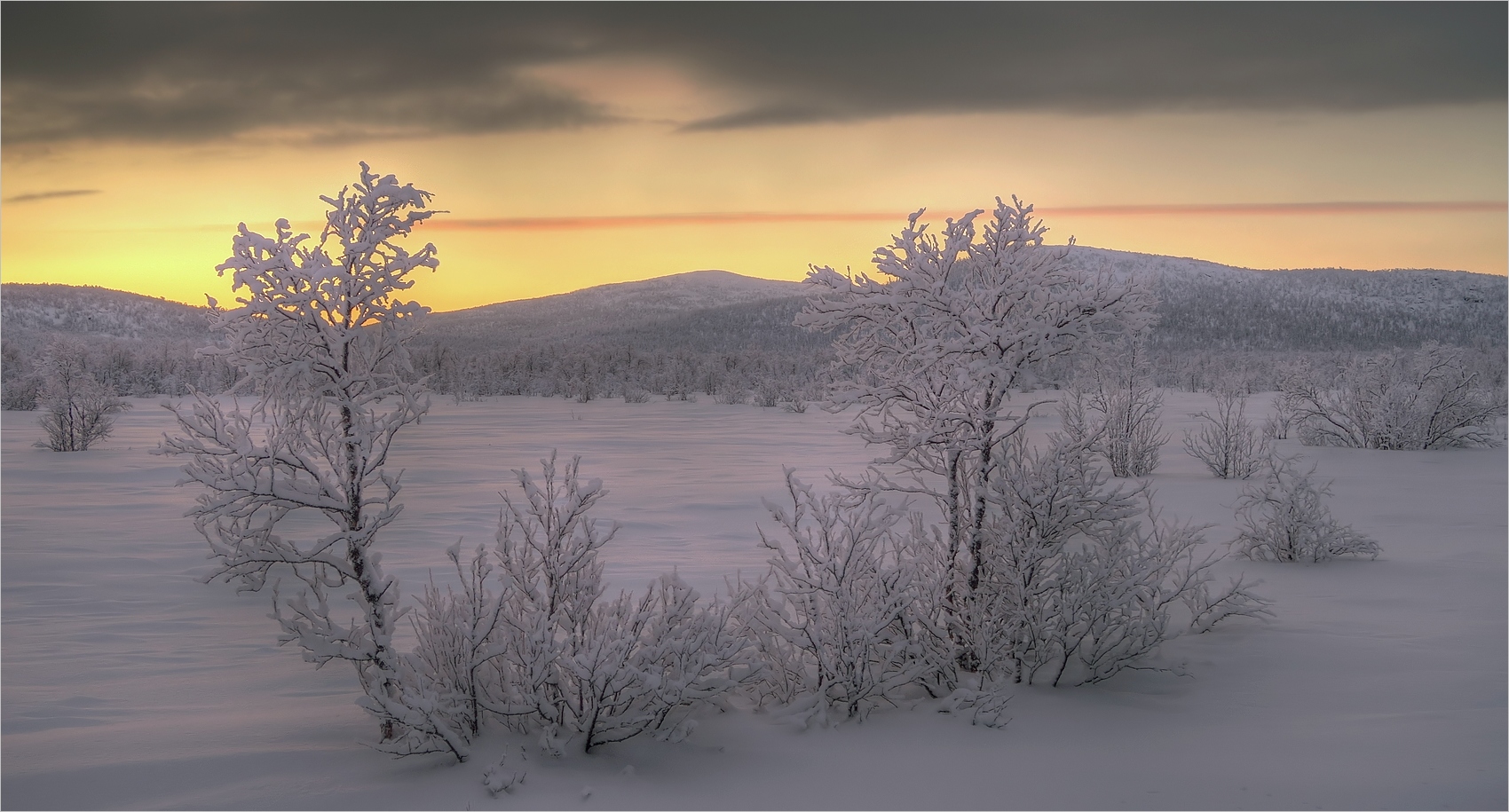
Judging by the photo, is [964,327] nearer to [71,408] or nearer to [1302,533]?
[1302,533]

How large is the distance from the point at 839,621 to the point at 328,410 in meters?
2.75

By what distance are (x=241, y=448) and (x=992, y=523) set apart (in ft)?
13.3

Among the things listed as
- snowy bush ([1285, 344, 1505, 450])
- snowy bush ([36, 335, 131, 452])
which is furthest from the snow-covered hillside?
snowy bush ([1285, 344, 1505, 450])

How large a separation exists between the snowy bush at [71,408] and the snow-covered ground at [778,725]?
24.0 ft

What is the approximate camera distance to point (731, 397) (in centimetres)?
3098

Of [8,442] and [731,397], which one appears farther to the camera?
[731,397]

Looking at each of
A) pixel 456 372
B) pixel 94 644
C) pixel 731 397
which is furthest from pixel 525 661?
pixel 456 372

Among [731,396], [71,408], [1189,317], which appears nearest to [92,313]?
[731,396]

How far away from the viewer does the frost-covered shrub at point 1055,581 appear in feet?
17.6

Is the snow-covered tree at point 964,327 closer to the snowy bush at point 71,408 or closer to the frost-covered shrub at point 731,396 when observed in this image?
the snowy bush at point 71,408

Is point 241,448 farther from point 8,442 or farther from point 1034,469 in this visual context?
point 8,442

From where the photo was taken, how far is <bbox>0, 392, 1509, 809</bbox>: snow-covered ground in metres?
4.00

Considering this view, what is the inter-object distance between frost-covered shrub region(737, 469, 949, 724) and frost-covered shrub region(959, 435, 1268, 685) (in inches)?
14.6

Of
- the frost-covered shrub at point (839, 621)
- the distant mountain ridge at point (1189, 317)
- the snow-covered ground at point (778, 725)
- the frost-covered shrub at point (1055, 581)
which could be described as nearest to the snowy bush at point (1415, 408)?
the snow-covered ground at point (778, 725)
